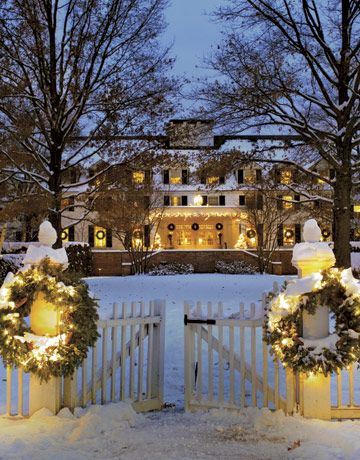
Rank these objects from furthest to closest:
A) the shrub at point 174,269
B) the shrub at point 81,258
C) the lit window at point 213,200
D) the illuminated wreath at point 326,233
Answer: the lit window at point 213,200
the illuminated wreath at point 326,233
the shrub at point 174,269
the shrub at point 81,258

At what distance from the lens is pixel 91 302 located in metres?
5.40

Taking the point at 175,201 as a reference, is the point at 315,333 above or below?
below

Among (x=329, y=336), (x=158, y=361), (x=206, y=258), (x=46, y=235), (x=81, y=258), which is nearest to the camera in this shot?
(x=329, y=336)

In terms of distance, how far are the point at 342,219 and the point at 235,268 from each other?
15073 millimetres

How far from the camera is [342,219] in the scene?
45.5 ft

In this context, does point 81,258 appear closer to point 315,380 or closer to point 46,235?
point 46,235

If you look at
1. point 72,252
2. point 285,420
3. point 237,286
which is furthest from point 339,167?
point 72,252

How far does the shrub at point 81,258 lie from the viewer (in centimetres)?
2427

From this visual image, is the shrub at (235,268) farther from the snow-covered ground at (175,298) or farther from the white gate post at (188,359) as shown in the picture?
the white gate post at (188,359)

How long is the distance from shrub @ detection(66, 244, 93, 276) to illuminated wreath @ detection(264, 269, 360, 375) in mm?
19331

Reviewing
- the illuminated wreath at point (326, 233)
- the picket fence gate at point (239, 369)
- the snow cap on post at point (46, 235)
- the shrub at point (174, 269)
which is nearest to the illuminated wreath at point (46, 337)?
the snow cap on post at point (46, 235)

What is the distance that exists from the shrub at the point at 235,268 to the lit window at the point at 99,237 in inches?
656

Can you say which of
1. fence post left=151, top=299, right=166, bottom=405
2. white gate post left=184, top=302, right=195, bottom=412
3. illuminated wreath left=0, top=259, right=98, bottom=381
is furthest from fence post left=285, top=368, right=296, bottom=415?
illuminated wreath left=0, top=259, right=98, bottom=381

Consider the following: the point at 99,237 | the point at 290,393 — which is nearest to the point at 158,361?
the point at 290,393
